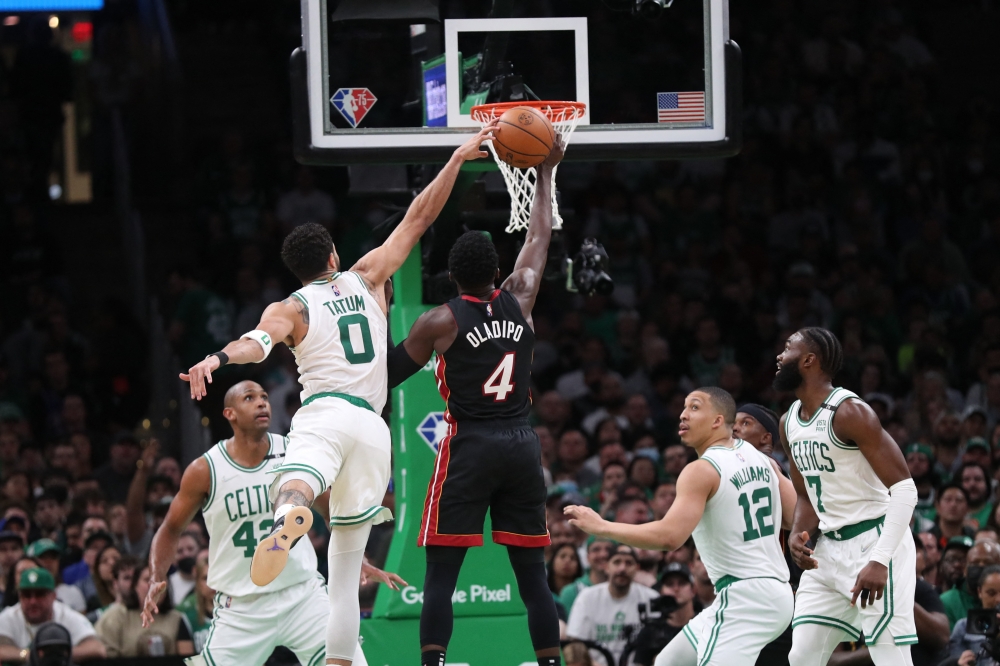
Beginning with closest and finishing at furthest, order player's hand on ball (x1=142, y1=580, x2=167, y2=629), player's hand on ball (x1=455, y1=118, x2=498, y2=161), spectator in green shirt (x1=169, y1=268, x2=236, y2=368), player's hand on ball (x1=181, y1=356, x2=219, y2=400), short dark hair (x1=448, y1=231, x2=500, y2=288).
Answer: player's hand on ball (x1=181, y1=356, x2=219, y2=400) → short dark hair (x1=448, y1=231, x2=500, y2=288) → player's hand on ball (x1=455, y1=118, x2=498, y2=161) → player's hand on ball (x1=142, y1=580, x2=167, y2=629) → spectator in green shirt (x1=169, y1=268, x2=236, y2=368)

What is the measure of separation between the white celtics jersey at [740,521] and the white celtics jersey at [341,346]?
1.71m

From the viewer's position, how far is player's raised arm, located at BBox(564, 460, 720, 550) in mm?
6824

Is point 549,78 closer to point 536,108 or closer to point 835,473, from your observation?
point 536,108

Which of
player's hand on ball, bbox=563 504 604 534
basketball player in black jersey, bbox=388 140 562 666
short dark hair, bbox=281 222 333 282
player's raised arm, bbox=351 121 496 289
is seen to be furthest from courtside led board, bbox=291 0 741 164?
player's hand on ball, bbox=563 504 604 534

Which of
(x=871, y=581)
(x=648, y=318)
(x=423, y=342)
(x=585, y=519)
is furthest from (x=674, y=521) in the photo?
(x=648, y=318)

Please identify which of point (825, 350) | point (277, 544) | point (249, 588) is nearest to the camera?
point (277, 544)

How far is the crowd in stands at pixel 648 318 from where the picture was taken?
36.2ft

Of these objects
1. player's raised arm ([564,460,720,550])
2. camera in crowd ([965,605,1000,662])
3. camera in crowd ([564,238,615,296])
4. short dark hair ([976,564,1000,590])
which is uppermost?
camera in crowd ([564,238,615,296])

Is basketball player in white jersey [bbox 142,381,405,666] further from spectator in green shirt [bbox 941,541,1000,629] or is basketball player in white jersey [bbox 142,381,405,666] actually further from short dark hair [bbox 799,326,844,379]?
spectator in green shirt [bbox 941,541,1000,629]

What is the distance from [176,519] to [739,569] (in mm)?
3091

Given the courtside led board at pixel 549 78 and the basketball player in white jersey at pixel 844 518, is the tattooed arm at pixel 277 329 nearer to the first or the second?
the courtside led board at pixel 549 78

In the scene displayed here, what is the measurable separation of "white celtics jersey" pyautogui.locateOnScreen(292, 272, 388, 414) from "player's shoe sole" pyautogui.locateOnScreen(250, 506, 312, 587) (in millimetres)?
805

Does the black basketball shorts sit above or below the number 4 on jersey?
below

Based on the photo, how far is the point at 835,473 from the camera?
7.50 m
